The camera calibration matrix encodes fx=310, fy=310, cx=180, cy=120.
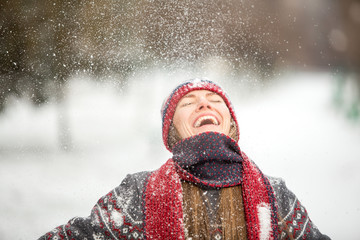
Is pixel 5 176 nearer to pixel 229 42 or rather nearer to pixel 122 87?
pixel 122 87

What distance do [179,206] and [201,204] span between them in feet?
0.34

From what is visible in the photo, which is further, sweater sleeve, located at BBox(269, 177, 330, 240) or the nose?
the nose

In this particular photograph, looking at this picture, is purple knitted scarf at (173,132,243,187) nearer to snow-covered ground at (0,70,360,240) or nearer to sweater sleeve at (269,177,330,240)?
sweater sleeve at (269,177,330,240)

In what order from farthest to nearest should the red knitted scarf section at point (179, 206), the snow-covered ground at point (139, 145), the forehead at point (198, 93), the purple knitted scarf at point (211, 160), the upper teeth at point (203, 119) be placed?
the snow-covered ground at point (139, 145) → the forehead at point (198, 93) → the upper teeth at point (203, 119) → the purple knitted scarf at point (211, 160) → the red knitted scarf section at point (179, 206)

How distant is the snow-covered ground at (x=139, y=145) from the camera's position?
8.58 feet

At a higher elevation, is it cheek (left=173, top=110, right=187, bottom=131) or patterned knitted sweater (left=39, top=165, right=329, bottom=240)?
cheek (left=173, top=110, right=187, bottom=131)

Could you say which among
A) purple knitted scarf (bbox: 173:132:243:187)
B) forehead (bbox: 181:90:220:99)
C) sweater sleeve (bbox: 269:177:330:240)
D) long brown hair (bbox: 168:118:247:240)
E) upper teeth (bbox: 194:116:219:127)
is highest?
forehead (bbox: 181:90:220:99)

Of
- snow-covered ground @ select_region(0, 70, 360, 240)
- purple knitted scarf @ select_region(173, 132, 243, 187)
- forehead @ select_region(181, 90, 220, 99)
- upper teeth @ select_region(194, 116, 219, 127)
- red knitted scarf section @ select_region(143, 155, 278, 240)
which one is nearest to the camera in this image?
red knitted scarf section @ select_region(143, 155, 278, 240)

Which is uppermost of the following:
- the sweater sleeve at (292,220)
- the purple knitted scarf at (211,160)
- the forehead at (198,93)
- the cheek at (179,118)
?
the forehead at (198,93)

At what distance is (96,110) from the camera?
2938 mm

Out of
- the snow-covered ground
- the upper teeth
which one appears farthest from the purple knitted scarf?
the snow-covered ground

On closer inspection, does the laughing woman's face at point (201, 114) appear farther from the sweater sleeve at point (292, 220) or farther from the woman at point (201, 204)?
the sweater sleeve at point (292, 220)

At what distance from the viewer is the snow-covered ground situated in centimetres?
262

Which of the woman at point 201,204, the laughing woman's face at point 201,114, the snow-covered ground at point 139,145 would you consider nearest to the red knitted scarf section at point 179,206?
the woman at point 201,204
